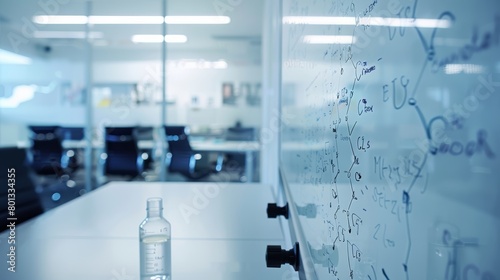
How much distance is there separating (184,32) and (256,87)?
1.54m

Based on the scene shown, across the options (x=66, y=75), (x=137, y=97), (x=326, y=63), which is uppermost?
(x=66, y=75)

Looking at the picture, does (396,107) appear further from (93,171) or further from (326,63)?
(93,171)

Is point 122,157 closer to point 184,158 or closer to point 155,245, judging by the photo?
point 184,158

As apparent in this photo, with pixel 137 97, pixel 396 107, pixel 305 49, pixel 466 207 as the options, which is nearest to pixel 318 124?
pixel 305 49

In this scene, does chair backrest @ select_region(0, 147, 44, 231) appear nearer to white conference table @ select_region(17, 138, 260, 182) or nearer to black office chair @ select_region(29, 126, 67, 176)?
white conference table @ select_region(17, 138, 260, 182)

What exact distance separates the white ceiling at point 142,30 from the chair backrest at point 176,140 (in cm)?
129

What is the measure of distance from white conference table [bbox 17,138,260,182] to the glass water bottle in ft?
12.3

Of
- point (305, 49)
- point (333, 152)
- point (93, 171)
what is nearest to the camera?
point (333, 152)

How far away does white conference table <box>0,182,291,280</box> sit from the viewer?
1.11 meters

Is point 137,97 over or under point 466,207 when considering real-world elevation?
over

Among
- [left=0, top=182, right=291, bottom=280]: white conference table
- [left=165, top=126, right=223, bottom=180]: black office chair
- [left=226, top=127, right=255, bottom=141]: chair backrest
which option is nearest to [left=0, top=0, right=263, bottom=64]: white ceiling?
[left=226, top=127, right=255, bottom=141]: chair backrest

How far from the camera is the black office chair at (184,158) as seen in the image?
4.68m

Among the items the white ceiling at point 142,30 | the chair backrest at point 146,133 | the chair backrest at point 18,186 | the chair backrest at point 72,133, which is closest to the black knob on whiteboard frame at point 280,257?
the chair backrest at point 18,186

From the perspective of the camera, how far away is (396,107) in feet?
1.01
